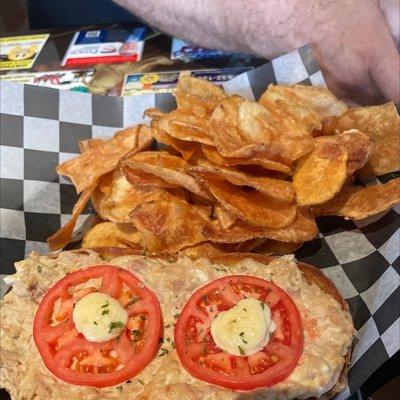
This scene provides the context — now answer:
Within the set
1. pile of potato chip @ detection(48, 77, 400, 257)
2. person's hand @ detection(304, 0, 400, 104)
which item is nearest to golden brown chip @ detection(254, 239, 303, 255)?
pile of potato chip @ detection(48, 77, 400, 257)

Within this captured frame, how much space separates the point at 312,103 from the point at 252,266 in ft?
2.43

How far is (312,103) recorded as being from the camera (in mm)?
2146

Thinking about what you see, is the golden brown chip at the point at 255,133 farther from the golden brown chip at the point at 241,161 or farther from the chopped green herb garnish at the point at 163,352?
the chopped green herb garnish at the point at 163,352

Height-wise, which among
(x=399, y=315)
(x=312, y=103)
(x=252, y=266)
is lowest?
(x=399, y=315)

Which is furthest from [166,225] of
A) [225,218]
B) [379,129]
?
[379,129]

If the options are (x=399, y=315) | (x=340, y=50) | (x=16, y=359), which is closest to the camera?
(x=16, y=359)

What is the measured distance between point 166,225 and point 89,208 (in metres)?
0.61

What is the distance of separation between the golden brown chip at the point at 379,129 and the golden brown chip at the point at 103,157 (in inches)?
29.0

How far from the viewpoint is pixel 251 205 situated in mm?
1903

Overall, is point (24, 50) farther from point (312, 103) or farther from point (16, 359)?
point (16, 359)

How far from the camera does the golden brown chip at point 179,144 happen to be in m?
2.08

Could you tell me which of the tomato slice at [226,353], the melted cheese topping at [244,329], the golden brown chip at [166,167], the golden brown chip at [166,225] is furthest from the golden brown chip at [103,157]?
the melted cheese topping at [244,329]

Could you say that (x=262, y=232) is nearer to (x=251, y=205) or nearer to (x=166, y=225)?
(x=251, y=205)

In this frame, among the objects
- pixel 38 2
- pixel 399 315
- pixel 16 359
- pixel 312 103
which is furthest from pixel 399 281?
pixel 38 2
